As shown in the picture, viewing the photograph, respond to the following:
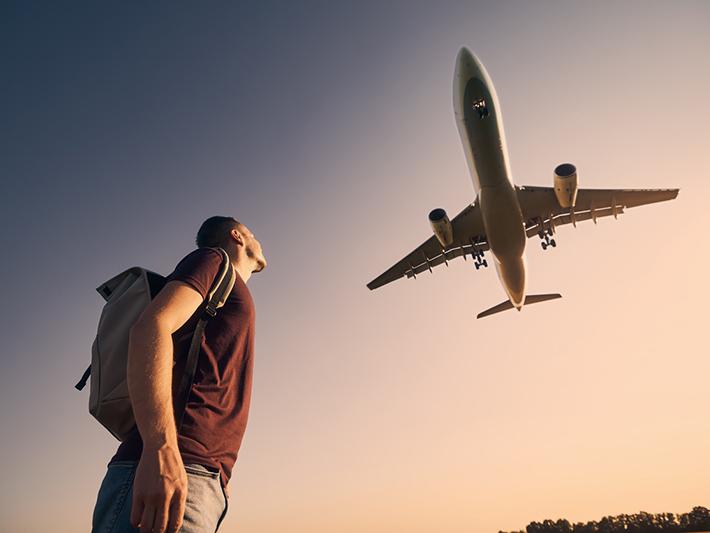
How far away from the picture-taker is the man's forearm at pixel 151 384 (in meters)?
2.17

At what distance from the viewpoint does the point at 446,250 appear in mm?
30672

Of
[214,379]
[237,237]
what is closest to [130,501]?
[214,379]

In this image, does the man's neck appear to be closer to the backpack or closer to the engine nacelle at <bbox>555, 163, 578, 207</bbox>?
the backpack

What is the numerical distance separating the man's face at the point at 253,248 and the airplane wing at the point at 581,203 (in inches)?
1013

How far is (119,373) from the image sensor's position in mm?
2498

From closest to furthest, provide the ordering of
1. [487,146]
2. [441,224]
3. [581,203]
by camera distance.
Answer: [487,146]
[441,224]
[581,203]

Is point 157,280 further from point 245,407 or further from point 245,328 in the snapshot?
point 245,407

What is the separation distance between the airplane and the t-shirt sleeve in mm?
21632

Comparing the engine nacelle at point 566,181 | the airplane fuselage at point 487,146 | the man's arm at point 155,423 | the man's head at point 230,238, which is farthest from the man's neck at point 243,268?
the engine nacelle at point 566,181

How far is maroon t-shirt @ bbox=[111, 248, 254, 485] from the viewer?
254 centimetres

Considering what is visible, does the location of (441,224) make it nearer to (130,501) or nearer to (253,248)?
(253,248)

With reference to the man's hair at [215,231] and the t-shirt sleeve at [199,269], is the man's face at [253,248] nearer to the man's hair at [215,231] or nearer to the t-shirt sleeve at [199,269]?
the man's hair at [215,231]

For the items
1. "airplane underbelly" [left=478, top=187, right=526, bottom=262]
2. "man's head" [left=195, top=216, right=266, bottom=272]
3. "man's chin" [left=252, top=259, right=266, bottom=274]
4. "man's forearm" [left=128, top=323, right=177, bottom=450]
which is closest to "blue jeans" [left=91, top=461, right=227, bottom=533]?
"man's forearm" [left=128, top=323, right=177, bottom=450]

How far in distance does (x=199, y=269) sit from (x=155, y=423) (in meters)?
0.94
